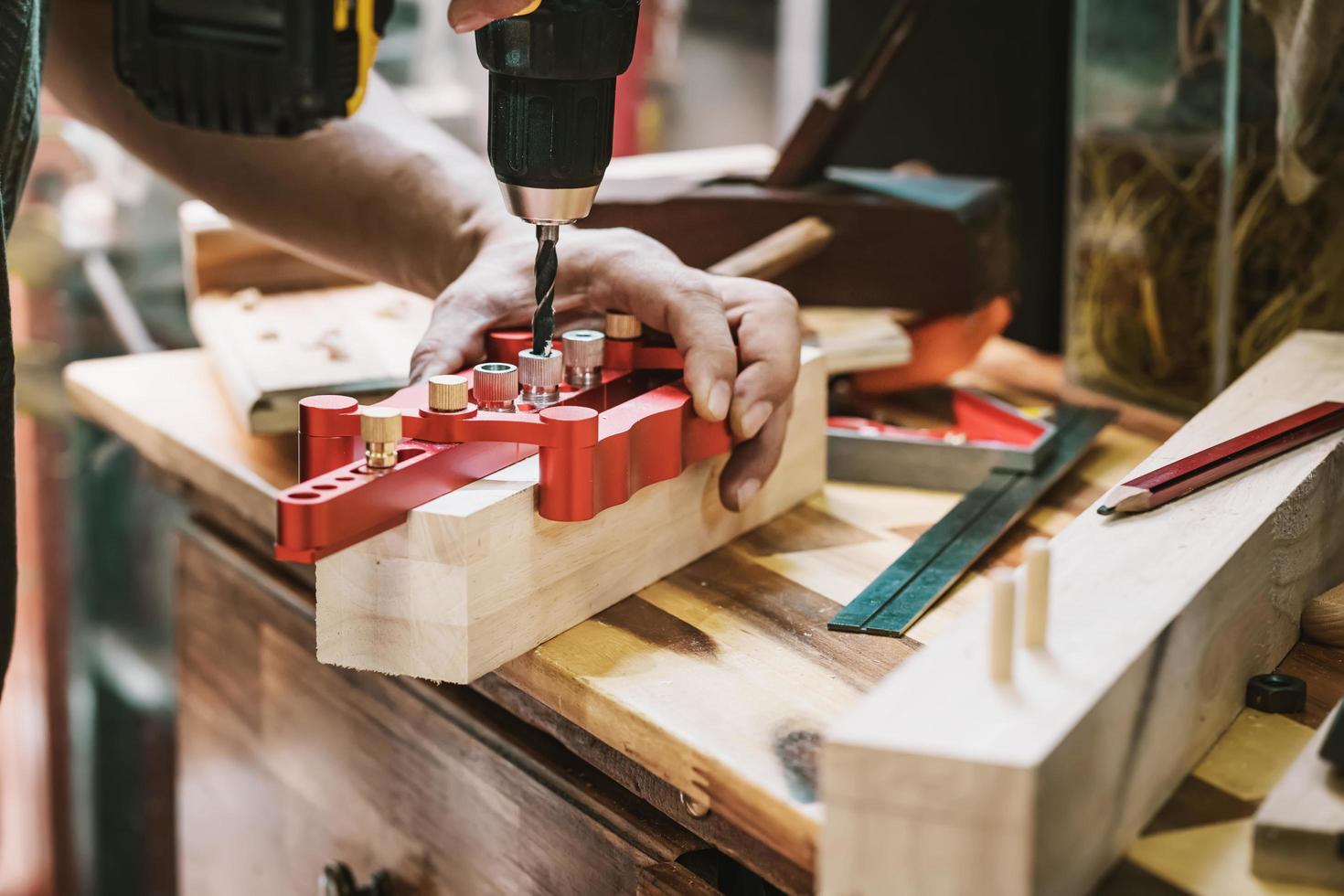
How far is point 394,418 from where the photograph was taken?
693 mm

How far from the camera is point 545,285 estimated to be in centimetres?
81

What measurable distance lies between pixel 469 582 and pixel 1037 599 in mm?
273

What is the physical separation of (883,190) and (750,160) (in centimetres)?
35

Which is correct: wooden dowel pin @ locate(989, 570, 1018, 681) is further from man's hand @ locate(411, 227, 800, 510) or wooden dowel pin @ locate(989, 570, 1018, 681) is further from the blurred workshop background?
the blurred workshop background

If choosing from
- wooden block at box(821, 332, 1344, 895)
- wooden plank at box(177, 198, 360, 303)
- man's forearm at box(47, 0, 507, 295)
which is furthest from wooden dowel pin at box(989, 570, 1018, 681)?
wooden plank at box(177, 198, 360, 303)

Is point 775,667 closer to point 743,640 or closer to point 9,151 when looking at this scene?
point 743,640

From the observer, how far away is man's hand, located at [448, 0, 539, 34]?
0.69 metres

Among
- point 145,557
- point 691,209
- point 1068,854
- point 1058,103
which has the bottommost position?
point 145,557

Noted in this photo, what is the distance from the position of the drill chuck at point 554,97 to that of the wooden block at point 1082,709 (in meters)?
0.30

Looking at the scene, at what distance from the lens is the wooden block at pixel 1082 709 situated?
1.71 feet

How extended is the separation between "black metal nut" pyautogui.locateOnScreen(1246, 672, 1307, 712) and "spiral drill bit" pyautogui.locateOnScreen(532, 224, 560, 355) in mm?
401

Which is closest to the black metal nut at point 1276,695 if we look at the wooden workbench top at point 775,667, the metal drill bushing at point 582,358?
the wooden workbench top at point 775,667

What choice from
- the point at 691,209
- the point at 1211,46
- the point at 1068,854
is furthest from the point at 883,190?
the point at 1068,854

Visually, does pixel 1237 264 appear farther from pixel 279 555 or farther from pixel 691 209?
pixel 279 555
